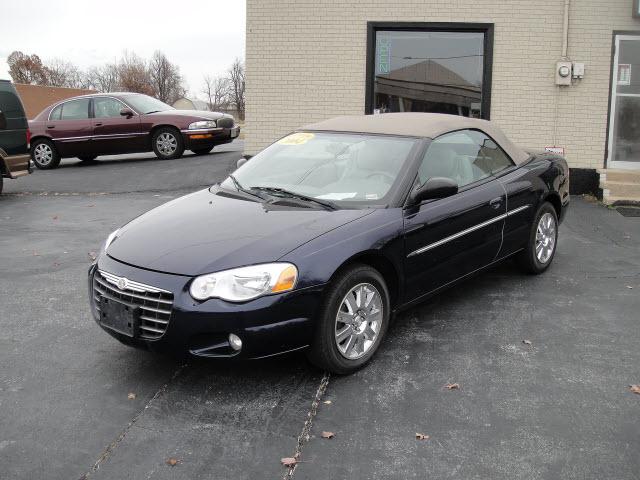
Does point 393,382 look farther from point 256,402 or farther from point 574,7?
point 574,7

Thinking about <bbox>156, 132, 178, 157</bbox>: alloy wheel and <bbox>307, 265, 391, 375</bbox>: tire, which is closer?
<bbox>307, 265, 391, 375</bbox>: tire

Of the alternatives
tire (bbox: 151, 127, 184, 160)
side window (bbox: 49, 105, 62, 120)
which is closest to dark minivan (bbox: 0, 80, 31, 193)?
tire (bbox: 151, 127, 184, 160)

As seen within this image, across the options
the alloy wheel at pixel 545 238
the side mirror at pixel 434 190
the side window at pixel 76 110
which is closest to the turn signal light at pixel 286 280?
the side mirror at pixel 434 190

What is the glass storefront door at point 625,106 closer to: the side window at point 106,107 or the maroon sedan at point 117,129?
the maroon sedan at point 117,129

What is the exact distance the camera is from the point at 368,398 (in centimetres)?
387

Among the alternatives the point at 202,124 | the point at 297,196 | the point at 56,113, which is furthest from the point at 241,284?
the point at 56,113

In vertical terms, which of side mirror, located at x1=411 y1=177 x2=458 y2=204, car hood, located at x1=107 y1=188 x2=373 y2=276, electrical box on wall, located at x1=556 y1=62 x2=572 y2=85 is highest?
electrical box on wall, located at x1=556 y1=62 x2=572 y2=85

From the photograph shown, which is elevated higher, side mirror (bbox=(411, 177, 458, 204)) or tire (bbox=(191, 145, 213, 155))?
side mirror (bbox=(411, 177, 458, 204))

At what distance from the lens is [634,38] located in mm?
11000

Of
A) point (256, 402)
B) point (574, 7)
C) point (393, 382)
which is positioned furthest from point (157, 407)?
point (574, 7)

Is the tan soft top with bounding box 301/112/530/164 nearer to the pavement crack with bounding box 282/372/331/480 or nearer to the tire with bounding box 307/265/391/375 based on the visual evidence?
the tire with bounding box 307/265/391/375

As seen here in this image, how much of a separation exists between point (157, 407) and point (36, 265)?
3.60m

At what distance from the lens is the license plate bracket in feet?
12.7

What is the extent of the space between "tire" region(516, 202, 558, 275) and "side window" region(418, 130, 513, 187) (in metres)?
0.60
